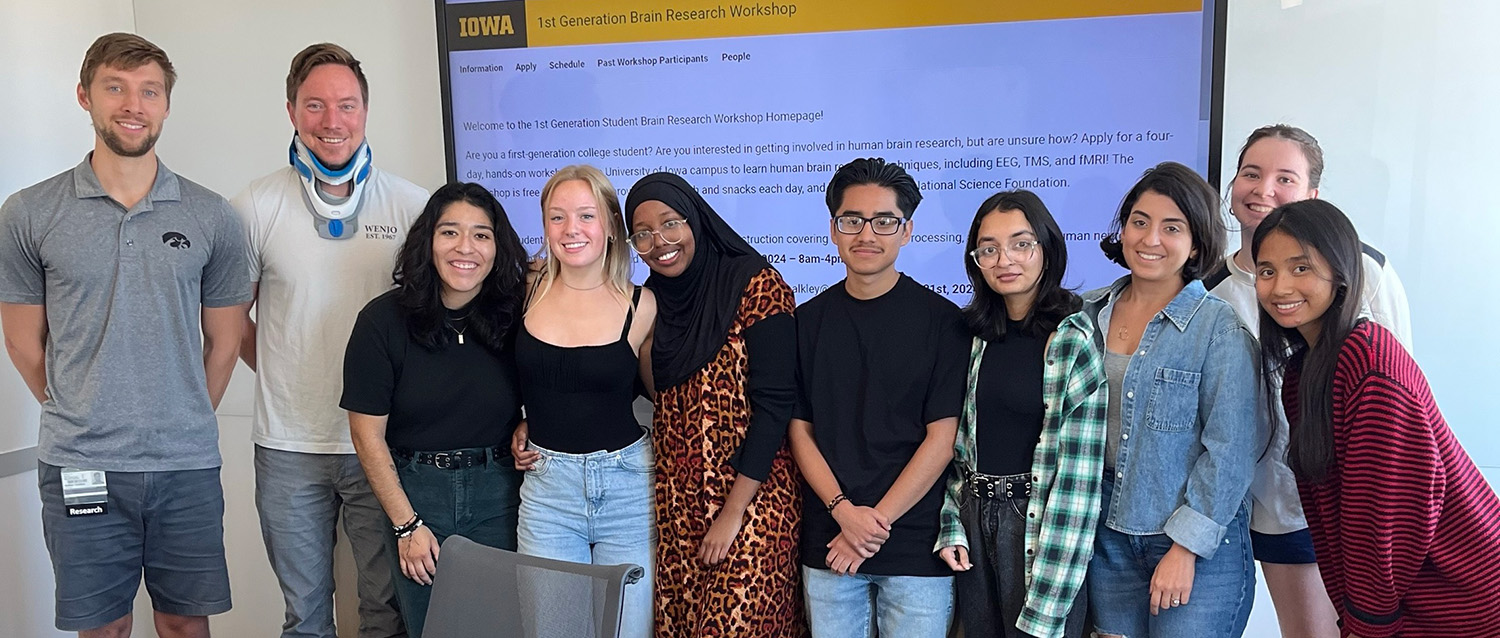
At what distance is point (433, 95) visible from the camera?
3.37 metres

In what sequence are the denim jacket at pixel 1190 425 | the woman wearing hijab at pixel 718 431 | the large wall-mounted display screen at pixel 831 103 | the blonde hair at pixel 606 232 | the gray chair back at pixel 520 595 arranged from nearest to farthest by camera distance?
the gray chair back at pixel 520 595
the denim jacket at pixel 1190 425
the woman wearing hijab at pixel 718 431
the blonde hair at pixel 606 232
the large wall-mounted display screen at pixel 831 103

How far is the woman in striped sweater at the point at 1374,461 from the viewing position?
1717mm

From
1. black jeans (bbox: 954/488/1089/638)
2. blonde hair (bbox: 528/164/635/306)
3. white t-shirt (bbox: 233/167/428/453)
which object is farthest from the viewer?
white t-shirt (bbox: 233/167/428/453)

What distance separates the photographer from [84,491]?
2.45m

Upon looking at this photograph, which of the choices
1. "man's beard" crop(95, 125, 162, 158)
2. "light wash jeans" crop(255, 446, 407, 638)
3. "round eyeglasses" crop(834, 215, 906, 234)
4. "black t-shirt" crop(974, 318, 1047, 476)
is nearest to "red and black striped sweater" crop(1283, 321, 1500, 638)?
"black t-shirt" crop(974, 318, 1047, 476)

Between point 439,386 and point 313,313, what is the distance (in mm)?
580

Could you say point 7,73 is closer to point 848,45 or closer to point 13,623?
point 13,623

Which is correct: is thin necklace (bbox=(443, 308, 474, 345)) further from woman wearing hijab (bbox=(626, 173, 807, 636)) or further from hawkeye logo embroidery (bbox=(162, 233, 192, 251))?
hawkeye logo embroidery (bbox=(162, 233, 192, 251))

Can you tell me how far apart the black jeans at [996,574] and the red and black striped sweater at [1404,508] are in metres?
0.53

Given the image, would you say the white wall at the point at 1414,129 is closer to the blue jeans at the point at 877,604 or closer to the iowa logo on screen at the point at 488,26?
the blue jeans at the point at 877,604

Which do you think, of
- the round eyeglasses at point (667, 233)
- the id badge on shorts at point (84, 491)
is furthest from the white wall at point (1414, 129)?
the id badge on shorts at point (84, 491)

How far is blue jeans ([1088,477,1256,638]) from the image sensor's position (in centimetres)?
191

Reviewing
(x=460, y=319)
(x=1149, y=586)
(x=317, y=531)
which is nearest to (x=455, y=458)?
(x=460, y=319)

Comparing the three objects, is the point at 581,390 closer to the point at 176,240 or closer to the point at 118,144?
the point at 176,240
